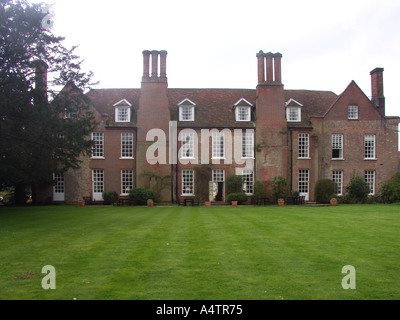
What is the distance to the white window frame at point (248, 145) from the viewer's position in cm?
3441

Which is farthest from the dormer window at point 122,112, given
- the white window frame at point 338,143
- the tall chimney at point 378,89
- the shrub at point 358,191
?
the tall chimney at point 378,89

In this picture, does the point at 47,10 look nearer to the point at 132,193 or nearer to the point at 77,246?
the point at 77,246

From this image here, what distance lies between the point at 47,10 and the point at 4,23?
8.57 feet

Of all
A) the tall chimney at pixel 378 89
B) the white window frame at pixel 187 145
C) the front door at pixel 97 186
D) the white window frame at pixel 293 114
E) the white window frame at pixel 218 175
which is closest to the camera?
the front door at pixel 97 186

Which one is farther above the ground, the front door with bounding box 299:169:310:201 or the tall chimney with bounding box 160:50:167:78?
the tall chimney with bounding box 160:50:167:78

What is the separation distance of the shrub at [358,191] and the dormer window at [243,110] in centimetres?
1117

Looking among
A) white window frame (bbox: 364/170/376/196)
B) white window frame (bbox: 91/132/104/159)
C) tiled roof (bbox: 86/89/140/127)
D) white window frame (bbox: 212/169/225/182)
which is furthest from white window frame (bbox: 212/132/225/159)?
white window frame (bbox: 364/170/376/196)

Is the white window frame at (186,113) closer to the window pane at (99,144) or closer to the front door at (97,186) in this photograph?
the window pane at (99,144)

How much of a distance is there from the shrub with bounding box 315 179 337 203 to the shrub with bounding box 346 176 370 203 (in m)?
1.63

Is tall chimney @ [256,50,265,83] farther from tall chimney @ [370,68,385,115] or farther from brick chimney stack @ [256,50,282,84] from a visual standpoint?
tall chimney @ [370,68,385,115]

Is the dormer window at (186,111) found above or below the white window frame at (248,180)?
above

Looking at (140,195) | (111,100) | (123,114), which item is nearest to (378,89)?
(123,114)

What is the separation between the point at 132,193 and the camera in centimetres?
3120

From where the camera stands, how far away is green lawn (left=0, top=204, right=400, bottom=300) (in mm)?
6578
